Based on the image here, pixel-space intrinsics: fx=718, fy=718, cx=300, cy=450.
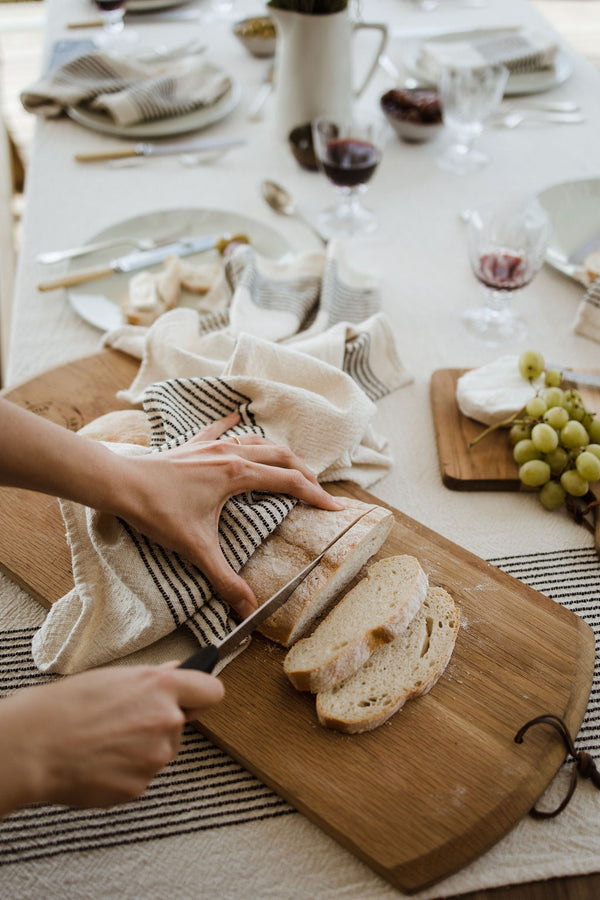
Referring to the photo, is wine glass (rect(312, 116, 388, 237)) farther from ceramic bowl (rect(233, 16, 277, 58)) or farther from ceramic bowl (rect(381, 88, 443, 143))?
ceramic bowl (rect(233, 16, 277, 58))

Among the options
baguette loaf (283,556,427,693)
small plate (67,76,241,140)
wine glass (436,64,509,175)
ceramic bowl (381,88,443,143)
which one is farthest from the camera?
small plate (67,76,241,140)

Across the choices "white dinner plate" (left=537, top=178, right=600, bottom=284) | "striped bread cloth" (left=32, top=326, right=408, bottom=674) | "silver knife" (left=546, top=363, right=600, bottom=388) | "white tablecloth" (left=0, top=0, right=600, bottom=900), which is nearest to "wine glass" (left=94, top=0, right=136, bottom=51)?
"white tablecloth" (left=0, top=0, right=600, bottom=900)

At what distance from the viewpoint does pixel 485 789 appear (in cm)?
71

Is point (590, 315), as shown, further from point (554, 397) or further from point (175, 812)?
point (175, 812)

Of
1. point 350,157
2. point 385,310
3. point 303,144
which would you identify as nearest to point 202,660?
point 385,310

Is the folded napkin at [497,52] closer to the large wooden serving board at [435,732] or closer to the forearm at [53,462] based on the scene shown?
the large wooden serving board at [435,732]

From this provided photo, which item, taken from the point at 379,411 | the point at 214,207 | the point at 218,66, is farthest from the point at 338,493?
the point at 218,66

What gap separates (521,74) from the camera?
201 cm

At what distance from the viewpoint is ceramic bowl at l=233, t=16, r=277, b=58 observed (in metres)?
2.13

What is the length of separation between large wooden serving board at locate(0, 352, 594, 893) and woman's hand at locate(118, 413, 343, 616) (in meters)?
0.11

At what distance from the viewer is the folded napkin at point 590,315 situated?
1.28 meters

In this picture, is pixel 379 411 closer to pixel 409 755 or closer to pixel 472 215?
pixel 472 215

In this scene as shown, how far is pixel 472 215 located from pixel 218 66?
1.12m

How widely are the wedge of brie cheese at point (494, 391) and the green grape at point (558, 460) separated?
3.9 inches
